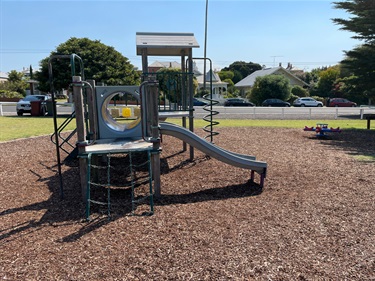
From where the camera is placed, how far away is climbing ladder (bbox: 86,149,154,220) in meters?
4.39

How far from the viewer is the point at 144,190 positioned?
5410 millimetres

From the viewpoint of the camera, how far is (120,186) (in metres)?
5.57

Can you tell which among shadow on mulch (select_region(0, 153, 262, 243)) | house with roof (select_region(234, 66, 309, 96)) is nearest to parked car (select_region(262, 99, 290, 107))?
house with roof (select_region(234, 66, 309, 96))

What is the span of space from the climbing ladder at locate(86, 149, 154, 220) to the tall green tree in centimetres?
1157

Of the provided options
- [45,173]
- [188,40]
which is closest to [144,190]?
[45,173]

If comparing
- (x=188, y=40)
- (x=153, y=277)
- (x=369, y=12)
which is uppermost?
(x=369, y=12)

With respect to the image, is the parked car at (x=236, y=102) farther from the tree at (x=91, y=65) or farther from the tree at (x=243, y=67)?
the tree at (x=243, y=67)

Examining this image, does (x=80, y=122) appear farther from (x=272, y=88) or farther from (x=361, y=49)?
(x=272, y=88)

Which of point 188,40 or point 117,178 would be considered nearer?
point 117,178

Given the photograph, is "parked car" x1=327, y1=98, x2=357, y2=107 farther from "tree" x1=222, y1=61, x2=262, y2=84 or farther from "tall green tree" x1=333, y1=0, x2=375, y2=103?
"tree" x1=222, y1=61, x2=262, y2=84

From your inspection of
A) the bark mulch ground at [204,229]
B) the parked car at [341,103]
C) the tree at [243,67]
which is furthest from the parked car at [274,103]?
the tree at [243,67]

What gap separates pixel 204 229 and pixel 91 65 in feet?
63.1

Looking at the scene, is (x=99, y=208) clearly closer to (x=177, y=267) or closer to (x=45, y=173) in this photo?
(x=177, y=267)

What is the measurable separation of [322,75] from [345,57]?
36370 mm
